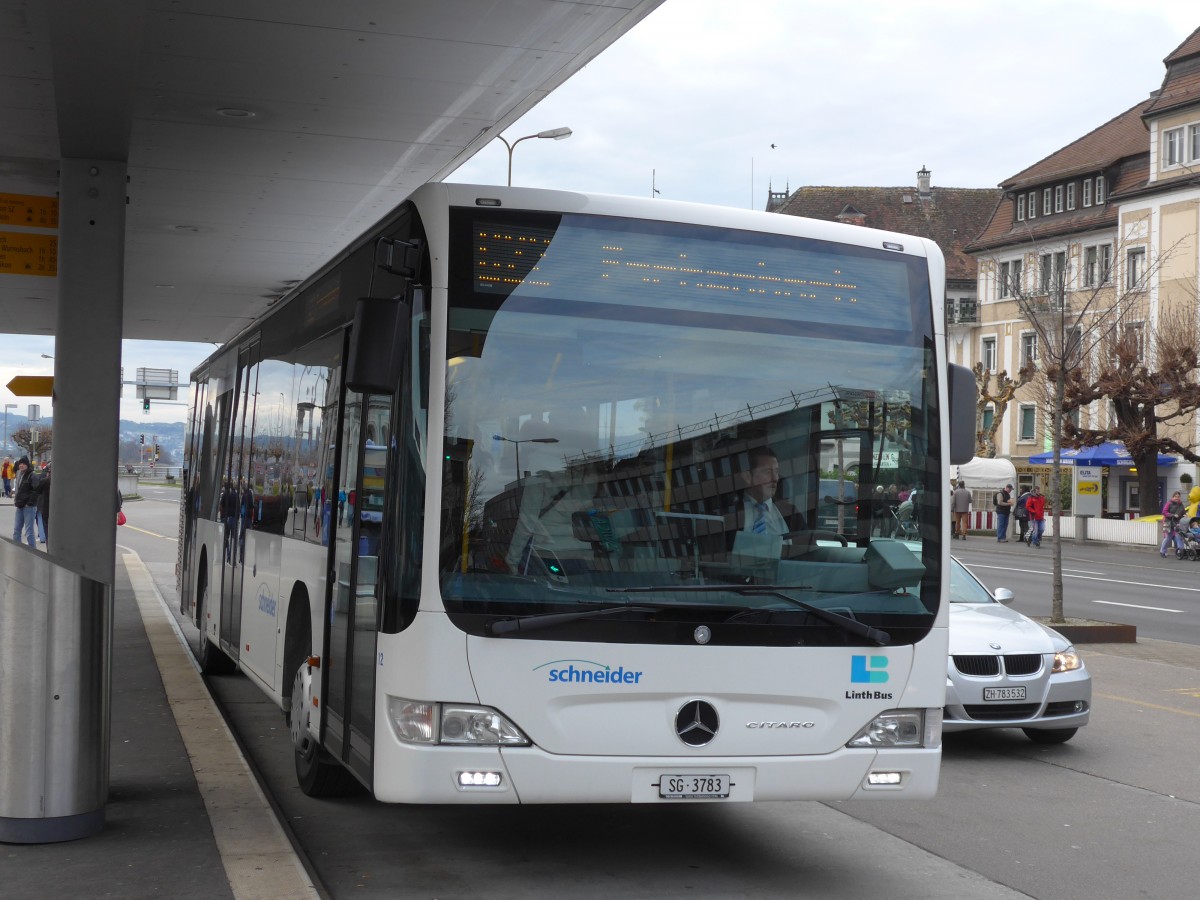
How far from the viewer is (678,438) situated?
6.14m

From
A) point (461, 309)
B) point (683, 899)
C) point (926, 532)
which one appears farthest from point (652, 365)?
point (683, 899)

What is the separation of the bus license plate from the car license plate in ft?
15.0

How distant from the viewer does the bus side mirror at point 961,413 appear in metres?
6.88

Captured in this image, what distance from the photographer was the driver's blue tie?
619 cm

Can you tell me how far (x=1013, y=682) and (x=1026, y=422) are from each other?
192 ft

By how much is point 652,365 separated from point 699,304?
384 millimetres

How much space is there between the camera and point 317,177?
12.1 metres

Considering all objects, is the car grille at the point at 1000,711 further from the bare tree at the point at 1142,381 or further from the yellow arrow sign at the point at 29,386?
the bare tree at the point at 1142,381

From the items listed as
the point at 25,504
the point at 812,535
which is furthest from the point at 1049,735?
the point at 25,504

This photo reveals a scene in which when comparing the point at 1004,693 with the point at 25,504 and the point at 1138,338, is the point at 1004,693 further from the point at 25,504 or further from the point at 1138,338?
the point at 1138,338

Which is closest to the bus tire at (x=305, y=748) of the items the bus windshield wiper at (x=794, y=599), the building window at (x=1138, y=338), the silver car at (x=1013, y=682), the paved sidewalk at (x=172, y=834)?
the paved sidewalk at (x=172, y=834)

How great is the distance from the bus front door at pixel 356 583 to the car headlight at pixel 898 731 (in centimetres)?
216

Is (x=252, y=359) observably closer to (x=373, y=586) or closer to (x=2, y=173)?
(x=2, y=173)

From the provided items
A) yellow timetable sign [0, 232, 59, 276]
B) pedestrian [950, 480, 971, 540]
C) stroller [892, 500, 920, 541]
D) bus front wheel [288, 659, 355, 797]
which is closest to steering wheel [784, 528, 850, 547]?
stroller [892, 500, 920, 541]
